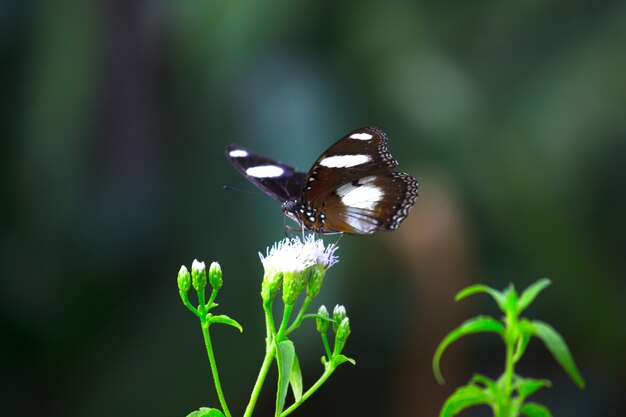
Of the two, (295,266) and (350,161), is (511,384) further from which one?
(350,161)

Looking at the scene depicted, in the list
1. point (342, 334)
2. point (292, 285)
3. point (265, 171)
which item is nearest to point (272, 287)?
point (292, 285)

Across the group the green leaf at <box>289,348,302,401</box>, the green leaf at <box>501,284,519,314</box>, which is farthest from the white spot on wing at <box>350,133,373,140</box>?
the green leaf at <box>501,284,519,314</box>

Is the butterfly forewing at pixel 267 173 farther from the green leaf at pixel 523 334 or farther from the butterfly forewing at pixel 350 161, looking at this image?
the green leaf at pixel 523 334

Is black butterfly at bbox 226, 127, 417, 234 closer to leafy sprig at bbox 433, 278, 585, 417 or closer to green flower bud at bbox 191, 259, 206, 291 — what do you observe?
green flower bud at bbox 191, 259, 206, 291

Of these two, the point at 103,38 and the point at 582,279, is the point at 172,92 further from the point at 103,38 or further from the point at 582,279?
the point at 582,279

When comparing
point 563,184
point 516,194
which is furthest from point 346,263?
point 563,184

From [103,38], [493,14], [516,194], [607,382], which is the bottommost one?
[607,382]
